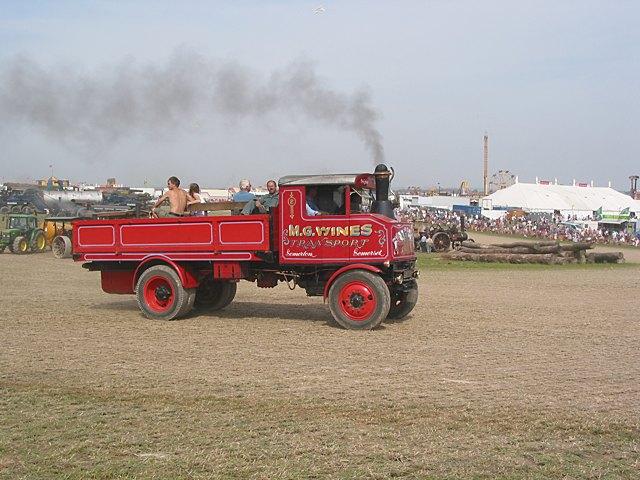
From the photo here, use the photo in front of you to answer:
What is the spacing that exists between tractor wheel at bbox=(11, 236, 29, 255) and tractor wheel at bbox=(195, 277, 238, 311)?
1863cm

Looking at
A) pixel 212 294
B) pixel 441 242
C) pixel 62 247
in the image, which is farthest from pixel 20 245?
pixel 212 294

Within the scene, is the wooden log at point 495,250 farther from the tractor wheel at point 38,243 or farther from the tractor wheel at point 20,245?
the tractor wheel at point 20,245

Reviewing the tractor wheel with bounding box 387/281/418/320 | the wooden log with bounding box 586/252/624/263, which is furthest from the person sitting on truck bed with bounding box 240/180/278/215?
the wooden log with bounding box 586/252/624/263

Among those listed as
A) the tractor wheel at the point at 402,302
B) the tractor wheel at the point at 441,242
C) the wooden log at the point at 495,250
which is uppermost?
the tractor wheel at the point at 441,242

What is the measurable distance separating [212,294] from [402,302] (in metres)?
3.46

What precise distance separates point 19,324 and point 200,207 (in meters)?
3.38

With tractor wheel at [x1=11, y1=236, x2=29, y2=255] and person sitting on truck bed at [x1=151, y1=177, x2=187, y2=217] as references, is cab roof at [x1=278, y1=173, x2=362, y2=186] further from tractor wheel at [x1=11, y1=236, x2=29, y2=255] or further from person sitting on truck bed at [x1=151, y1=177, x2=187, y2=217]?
tractor wheel at [x1=11, y1=236, x2=29, y2=255]

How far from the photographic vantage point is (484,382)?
755cm

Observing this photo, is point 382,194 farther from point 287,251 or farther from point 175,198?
point 175,198

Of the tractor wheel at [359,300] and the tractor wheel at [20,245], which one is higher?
the tractor wheel at [20,245]

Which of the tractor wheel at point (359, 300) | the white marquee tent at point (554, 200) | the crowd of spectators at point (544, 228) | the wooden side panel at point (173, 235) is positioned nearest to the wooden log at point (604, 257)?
the crowd of spectators at point (544, 228)

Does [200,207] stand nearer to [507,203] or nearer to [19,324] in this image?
[19,324]

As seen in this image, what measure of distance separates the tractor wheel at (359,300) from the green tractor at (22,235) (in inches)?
861

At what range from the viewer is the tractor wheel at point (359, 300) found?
10.7m
